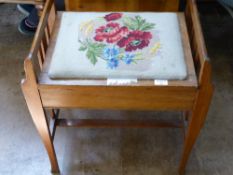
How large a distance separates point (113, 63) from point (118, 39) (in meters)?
0.11

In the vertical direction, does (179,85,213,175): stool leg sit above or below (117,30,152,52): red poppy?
below

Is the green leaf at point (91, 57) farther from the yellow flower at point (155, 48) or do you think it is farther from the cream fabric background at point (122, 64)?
the yellow flower at point (155, 48)

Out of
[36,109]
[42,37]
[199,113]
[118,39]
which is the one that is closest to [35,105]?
[36,109]

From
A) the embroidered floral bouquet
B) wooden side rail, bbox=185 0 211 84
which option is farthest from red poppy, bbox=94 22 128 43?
wooden side rail, bbox=185 0 211 84

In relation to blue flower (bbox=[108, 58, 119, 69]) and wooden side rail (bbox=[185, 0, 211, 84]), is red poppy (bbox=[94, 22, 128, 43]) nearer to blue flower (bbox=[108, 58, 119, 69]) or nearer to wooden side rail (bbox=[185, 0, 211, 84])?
blue flower (bbox=[108, 58, 119, 69])

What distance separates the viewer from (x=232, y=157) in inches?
47.0

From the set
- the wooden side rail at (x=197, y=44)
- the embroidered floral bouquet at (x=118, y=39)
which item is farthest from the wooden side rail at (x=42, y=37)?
the wooden side rail at (x=197, y=44)

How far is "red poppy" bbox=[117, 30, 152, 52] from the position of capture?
2.95 feet

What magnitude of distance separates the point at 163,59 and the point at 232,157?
1.86ft

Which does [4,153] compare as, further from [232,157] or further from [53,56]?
[232,157]

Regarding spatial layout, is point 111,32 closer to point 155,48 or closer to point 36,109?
point 155,48

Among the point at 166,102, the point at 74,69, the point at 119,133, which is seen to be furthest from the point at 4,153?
the point at 166,102

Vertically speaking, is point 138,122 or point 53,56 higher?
point 53,56

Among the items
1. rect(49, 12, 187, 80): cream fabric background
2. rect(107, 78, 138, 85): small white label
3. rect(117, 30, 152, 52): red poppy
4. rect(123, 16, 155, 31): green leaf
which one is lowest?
rect(107, 78, 138, 85): small white label
